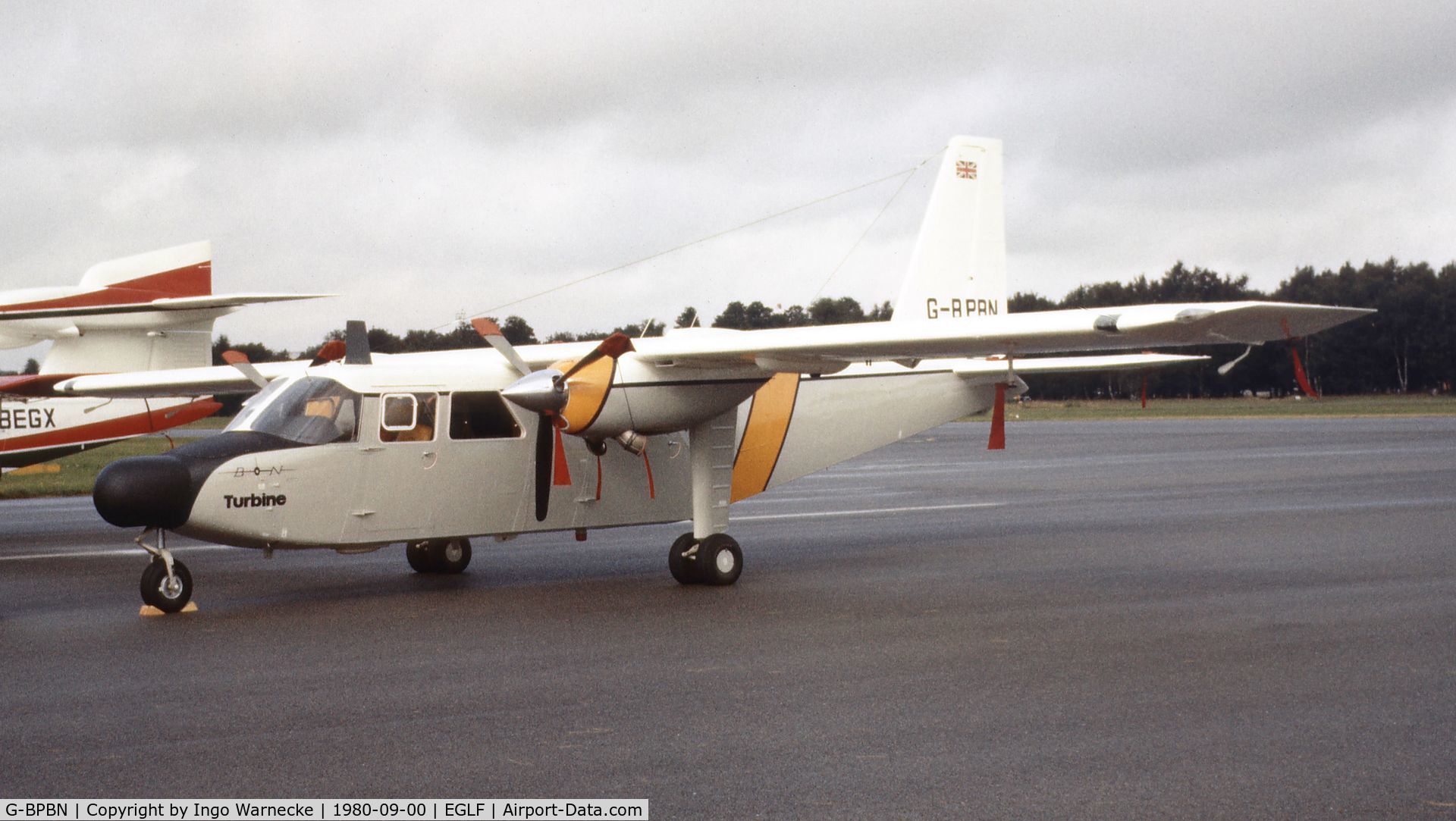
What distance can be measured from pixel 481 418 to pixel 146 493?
3.37m

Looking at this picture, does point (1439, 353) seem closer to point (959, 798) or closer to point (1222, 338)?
point (1222, 338)

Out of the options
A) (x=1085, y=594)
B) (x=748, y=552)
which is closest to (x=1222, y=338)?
(x=1085, y=594)

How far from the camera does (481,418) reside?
1302cm

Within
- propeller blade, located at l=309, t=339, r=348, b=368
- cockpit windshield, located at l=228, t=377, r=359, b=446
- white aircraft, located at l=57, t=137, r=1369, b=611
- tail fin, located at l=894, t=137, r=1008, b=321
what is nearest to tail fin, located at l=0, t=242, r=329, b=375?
white aircraft, located at l=57, t=137, r=1369, b=611

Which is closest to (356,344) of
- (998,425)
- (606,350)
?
(606,350)

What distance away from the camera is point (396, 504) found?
12375 mm

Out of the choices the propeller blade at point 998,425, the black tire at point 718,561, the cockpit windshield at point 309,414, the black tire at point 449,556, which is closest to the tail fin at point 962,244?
the propeller blade at point 998,425

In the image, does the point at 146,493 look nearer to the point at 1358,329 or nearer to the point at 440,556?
the point at 440,556

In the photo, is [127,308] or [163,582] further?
[127,308]

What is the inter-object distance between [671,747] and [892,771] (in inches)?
47.9

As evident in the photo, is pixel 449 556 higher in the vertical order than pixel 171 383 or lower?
lower

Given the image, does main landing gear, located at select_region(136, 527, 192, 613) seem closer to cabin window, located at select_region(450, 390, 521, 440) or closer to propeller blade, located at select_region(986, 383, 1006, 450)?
cabin window, located at select_region(450, 390, 521, 440)

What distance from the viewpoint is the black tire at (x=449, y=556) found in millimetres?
14266

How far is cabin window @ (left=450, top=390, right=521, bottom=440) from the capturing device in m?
12.8
